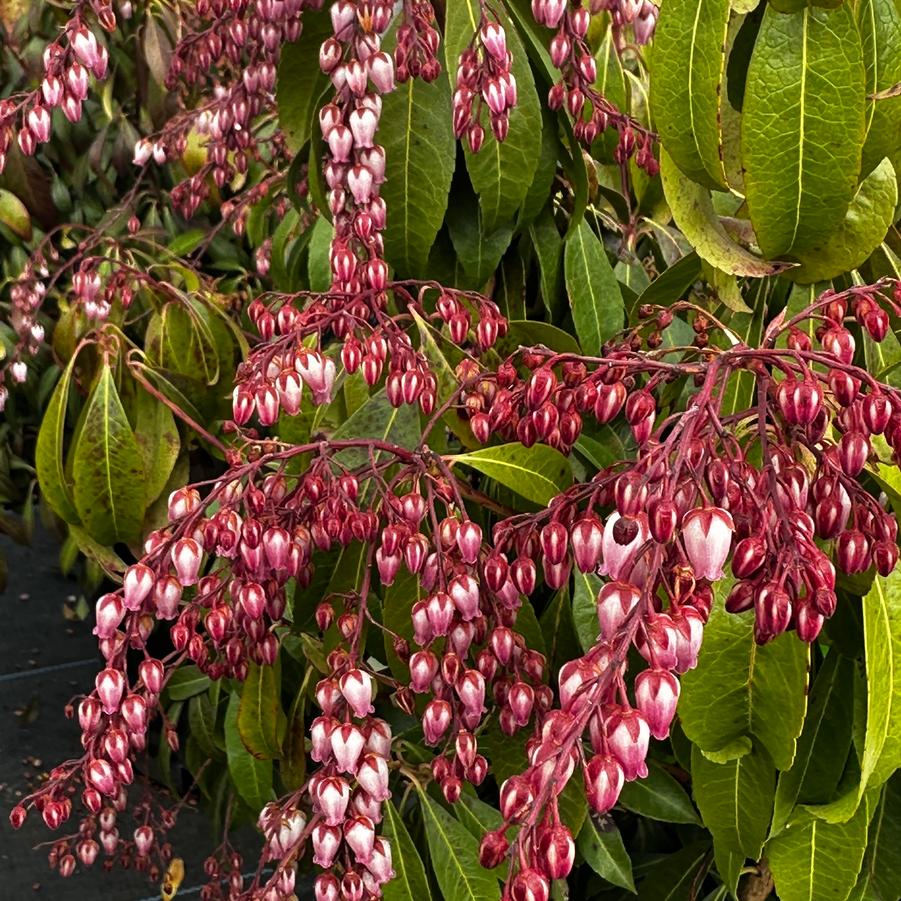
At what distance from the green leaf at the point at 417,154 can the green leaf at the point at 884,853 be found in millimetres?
676

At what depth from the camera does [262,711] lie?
120 centimetres

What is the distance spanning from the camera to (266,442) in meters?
0.99

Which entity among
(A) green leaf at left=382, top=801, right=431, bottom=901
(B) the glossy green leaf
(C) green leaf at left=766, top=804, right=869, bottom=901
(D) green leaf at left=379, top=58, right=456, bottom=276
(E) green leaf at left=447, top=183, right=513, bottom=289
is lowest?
(A) green leaf at left=382, top=801, right=431, bottom=901

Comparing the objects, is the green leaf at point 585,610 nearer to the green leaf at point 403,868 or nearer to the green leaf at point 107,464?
the green leaf at point 403,868

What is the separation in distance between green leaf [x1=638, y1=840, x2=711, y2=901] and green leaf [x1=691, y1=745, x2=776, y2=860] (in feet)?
1.18

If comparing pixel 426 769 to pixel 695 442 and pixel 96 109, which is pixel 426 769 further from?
pixel 96 109

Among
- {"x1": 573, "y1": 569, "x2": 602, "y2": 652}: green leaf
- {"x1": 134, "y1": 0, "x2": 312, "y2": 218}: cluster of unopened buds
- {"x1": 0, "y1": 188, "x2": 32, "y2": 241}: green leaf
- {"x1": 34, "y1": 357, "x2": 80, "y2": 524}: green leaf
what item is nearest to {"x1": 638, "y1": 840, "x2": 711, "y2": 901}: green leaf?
{"x1": 573, "y1": 569, "x2": 602, "y2": 652}: green leaf

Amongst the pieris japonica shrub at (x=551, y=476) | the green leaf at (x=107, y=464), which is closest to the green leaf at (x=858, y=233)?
→ the pieris japonica shrub at (x=551, y=476)

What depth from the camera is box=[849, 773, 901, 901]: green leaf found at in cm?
116

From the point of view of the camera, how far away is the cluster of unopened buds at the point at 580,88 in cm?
106

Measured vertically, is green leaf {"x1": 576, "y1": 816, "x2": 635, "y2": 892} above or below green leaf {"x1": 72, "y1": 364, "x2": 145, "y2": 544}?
below

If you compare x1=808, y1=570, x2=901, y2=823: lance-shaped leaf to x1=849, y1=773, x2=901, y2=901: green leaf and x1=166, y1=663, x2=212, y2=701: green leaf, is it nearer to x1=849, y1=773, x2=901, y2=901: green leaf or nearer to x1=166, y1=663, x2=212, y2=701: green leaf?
x1=849, y1=773, x2=901, y2=901: green leaf

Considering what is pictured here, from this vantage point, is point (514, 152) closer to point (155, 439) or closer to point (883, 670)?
point (883, 670)

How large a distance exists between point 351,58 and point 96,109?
2.24 m
